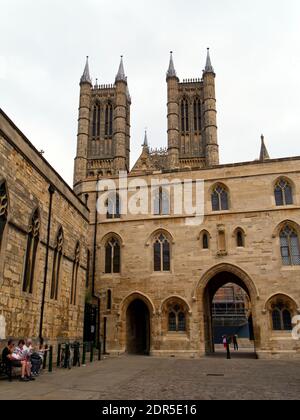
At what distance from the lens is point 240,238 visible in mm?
21281

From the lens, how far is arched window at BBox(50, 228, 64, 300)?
14.4 m

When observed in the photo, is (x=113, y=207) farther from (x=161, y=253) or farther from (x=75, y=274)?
(x=75, y=274)

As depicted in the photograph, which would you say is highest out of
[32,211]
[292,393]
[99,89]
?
[99,89]

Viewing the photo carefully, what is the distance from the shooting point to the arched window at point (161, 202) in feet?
74.8

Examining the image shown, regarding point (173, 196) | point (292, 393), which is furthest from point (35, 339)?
point (173, 196)

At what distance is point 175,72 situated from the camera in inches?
2315

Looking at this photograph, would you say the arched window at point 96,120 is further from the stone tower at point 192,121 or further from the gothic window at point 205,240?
the gothic window at point 205,240

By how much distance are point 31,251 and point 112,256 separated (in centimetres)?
1060

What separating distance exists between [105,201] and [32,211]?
11672 mm

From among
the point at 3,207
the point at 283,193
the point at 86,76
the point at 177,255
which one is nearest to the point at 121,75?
the point at 86,76

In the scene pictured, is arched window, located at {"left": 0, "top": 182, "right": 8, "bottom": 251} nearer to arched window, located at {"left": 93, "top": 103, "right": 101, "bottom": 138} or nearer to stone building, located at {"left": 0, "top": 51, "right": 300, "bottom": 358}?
stone building, located at {"left": 0, "top": 51, "right": 300, "bottom": 358}

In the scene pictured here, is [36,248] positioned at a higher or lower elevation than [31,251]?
higher

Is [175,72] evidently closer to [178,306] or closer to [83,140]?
[83,140]

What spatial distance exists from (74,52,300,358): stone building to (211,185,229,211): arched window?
60 mm
